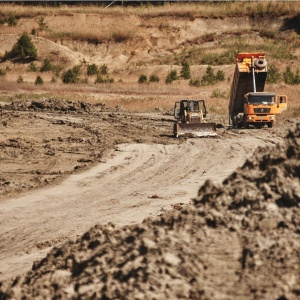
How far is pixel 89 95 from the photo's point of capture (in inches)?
2265

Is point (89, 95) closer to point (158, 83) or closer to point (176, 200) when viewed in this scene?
point (158, 83)

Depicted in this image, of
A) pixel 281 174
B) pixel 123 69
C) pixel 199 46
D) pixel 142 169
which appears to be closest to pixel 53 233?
pixel 281 174

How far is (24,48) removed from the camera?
250 feet

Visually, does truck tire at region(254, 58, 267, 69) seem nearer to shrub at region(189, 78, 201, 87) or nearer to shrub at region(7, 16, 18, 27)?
shrub at region(189, 78, 201, 87)

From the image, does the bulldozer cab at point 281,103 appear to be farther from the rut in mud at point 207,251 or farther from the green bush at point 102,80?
the green bush at point 102,80

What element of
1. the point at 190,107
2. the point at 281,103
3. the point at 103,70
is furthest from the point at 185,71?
the point at 190,107

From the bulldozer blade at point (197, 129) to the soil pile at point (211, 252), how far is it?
21.0 m

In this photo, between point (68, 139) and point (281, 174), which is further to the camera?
point (68, 139)

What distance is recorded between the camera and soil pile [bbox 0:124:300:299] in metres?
6.57

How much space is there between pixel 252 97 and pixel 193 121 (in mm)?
4083

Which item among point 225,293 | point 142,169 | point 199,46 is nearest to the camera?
point 225,293

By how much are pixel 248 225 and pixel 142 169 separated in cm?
1456

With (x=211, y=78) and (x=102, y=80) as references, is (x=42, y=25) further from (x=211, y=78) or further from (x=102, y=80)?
(x=211, y=78)

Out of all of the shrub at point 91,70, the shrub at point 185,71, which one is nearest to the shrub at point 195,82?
the shrub at point 185,71
